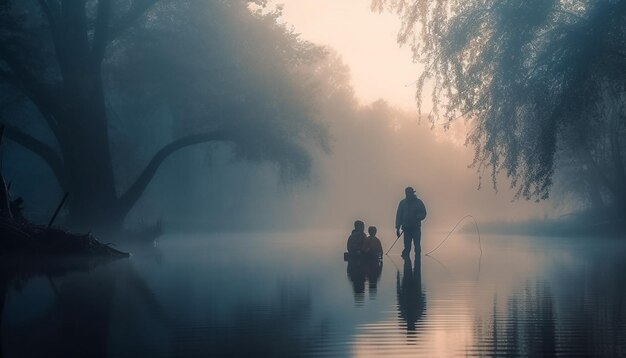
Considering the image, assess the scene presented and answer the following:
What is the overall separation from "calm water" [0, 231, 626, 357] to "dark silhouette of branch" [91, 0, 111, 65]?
10.5 m

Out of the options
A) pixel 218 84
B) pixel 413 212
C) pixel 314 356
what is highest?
pixel 218 84

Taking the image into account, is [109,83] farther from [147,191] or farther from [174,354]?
[174,354]

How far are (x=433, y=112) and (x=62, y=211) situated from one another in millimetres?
17071

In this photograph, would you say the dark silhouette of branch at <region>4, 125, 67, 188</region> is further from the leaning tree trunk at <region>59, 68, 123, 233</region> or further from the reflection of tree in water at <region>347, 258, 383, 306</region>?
the reflection of tree in water at <region>347, 258, 383, 306</region>

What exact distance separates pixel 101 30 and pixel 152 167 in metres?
4.31

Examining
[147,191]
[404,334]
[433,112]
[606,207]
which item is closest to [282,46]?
[433,112]

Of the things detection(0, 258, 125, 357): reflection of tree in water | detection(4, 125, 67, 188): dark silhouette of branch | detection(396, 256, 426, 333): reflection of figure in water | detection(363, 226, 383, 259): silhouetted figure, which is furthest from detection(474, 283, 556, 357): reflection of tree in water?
detection(4, 125, 67, 188): dark silhouette of branch

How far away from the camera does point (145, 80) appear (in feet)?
99.2

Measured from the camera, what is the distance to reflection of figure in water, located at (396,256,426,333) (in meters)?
9.13

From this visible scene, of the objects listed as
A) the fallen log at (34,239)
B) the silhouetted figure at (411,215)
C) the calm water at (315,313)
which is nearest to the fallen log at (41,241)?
the fallen log at (34,239)

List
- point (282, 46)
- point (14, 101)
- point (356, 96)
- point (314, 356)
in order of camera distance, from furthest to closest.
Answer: point (356, 96), point (282, 46), point (14, 101), point (314, 356)

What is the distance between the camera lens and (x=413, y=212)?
21.5 m

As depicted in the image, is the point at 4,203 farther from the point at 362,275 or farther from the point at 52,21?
the point at 362,275

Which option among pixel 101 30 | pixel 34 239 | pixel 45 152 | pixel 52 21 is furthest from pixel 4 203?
pixel 101 30
